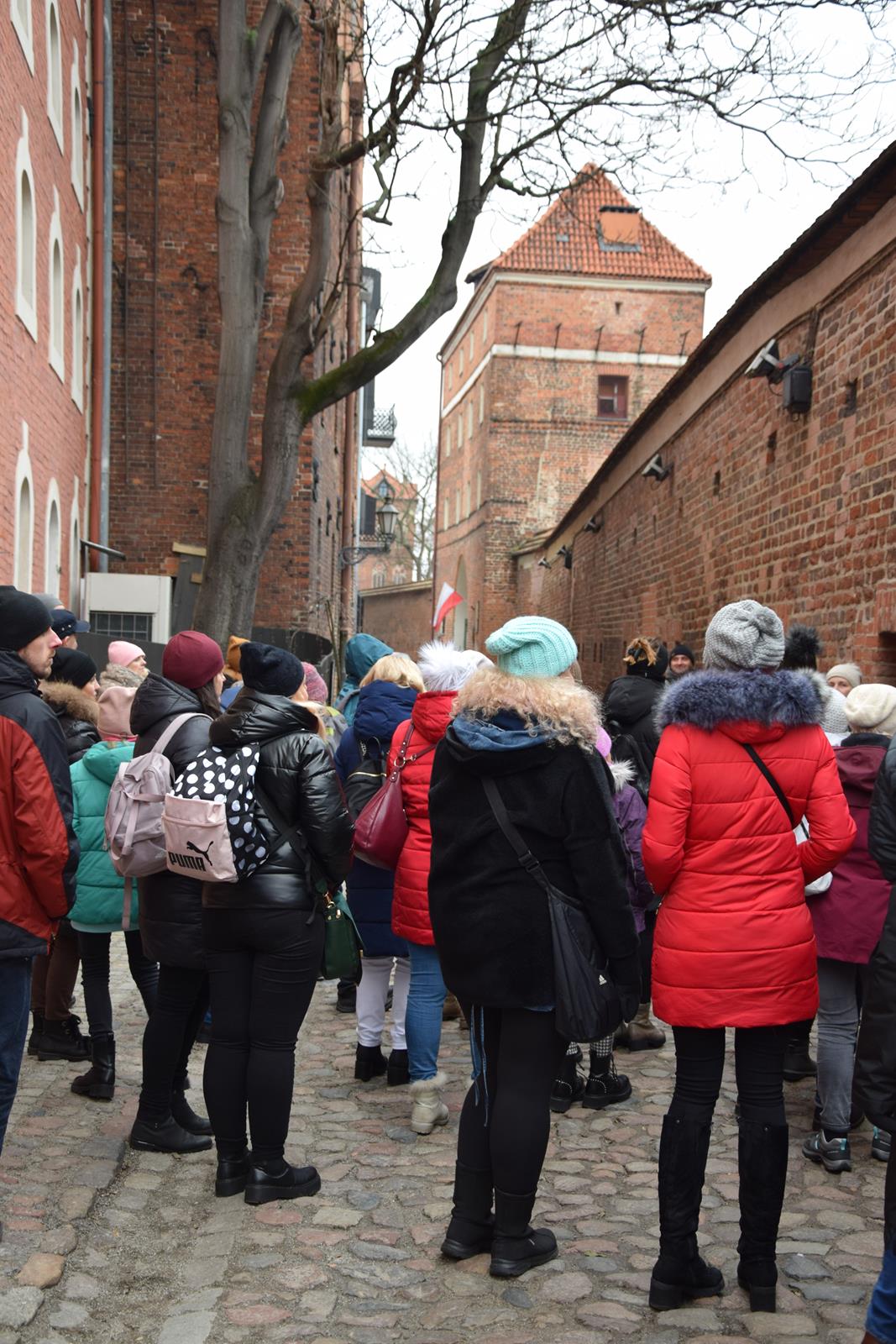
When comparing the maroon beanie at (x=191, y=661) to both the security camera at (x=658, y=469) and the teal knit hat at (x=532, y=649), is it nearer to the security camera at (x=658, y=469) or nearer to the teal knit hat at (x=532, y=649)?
the teal knit hat at (x=532, y=649)

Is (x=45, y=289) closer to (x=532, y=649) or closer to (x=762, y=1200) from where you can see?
(x=532, y=649)

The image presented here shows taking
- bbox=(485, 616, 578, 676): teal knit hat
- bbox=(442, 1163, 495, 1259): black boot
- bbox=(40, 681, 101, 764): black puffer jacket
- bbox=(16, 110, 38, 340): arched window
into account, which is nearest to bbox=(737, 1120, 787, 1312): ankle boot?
bbox=(442, 1163, 495, 1259): black boot

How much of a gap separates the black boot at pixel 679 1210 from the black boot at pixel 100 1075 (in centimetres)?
258

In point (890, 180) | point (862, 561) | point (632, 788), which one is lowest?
point (632, 788)

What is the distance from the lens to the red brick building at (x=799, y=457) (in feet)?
26.0

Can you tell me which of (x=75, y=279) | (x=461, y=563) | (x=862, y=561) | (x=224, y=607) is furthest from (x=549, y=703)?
(x=461, y=563)

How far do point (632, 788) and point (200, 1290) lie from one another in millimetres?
2639

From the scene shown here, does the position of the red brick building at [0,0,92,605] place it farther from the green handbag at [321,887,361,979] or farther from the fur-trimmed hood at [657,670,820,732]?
the fur-trimmed hood at [657,670,820,732]

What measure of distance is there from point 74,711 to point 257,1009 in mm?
2150

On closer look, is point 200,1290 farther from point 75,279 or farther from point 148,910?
point 75,279

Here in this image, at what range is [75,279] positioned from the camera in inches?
631

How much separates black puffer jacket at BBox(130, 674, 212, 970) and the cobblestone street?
78 centimetres

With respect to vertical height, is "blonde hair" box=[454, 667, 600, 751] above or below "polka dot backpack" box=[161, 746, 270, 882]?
above

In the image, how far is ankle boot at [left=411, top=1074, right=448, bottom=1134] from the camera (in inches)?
204
